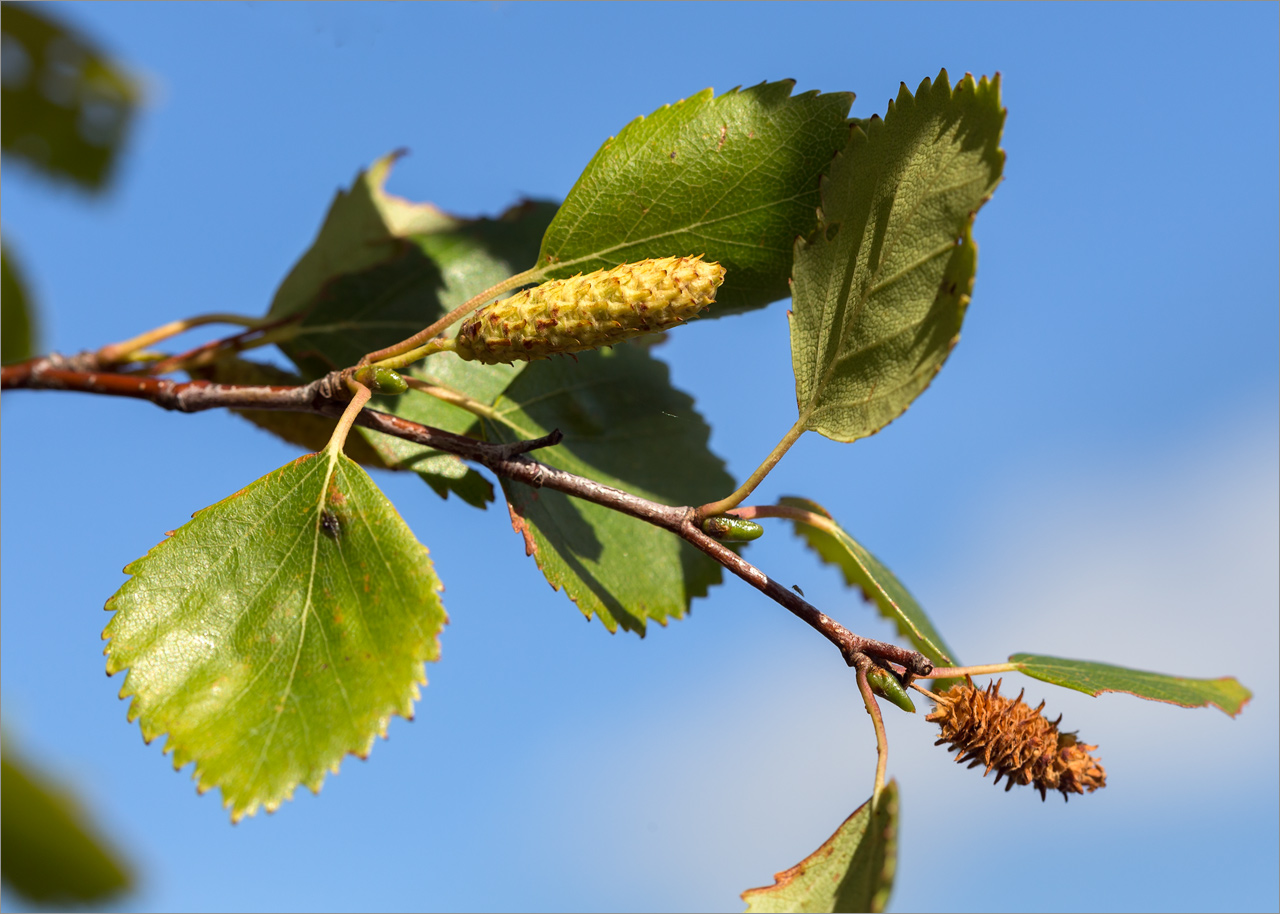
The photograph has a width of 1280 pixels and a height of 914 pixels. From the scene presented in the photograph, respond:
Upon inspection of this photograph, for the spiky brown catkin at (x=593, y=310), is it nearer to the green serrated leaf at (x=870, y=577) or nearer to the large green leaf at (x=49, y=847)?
the green serrated leaf at (x=870, y=577)

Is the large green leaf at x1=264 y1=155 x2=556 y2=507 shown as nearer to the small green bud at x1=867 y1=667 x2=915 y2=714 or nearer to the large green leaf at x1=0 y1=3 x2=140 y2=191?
the large green leaf at x1=0 y1=3 x2=140 y2=191

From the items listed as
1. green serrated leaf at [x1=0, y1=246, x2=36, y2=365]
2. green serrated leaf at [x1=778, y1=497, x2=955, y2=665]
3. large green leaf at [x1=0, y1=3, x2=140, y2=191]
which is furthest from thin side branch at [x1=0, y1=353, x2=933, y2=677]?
large green leaf at [x1=0, y1=3, x2=140, y2=191]

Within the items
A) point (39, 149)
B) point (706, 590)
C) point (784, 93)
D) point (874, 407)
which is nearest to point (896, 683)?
point (874, 407)

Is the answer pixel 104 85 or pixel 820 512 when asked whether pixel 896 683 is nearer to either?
pixel 820 512

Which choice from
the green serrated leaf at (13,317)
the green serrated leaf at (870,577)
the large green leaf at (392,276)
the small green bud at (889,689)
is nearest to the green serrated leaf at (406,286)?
the large green leaf at (392,276)

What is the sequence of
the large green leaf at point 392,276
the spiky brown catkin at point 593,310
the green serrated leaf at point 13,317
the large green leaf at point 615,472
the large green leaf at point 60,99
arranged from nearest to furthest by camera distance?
the spiky brown catkin at point 593,310, the large green leaf at point 615,472, the large green leaf at point 392,276, the green serrated leaf at point 13,317, the large green leaf at point 60,99

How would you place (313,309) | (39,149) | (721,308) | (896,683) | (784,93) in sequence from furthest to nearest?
(39,149) < (313,309) < (721,308) < (784,93) < (896,683)
